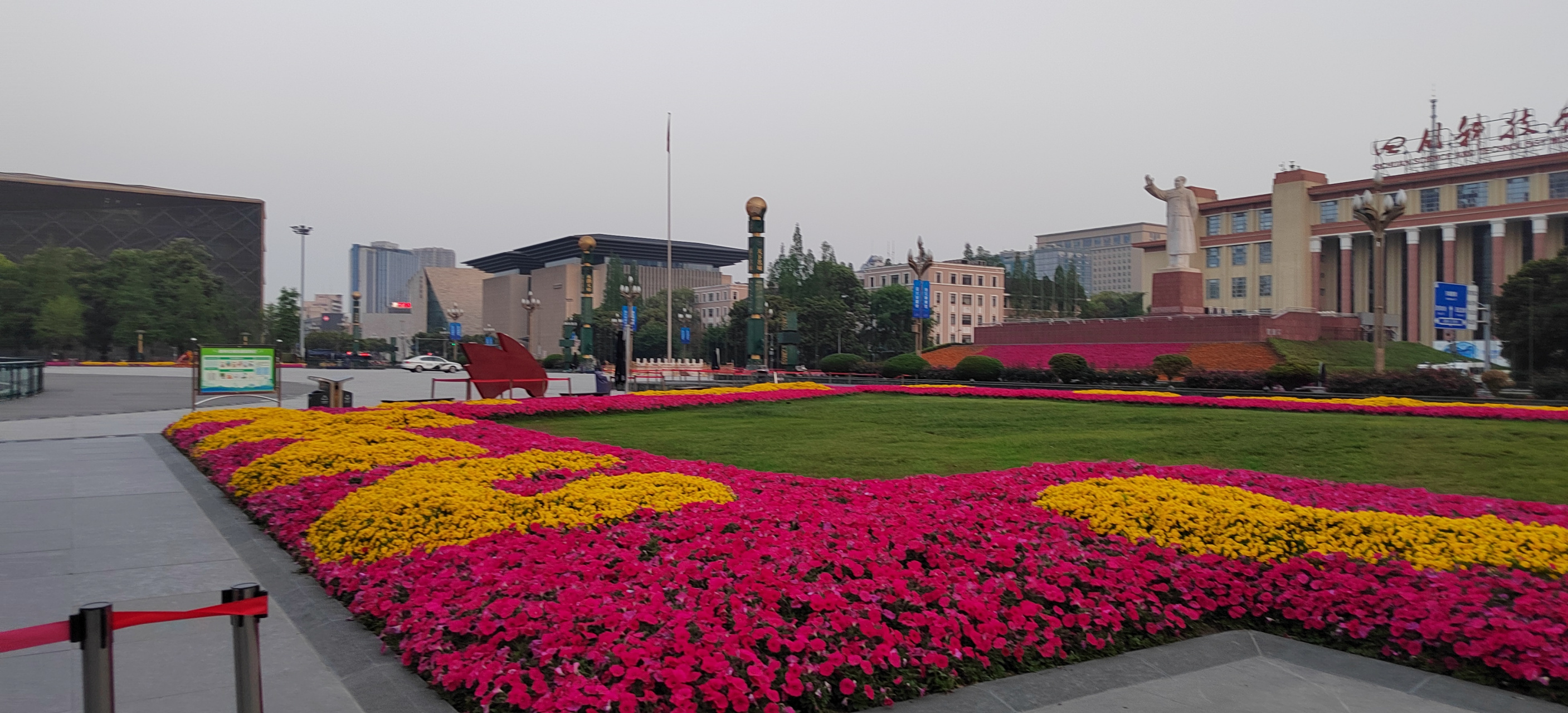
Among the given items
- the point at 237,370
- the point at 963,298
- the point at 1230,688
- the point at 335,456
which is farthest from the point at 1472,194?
the point at 335,456

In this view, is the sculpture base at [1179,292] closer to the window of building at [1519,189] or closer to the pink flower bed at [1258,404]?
the pink flower bed at [1258,404]

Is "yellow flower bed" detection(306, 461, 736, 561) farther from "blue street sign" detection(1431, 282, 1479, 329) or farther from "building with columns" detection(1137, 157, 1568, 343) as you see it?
"building with columns" detection(1137, 157, 1568, 343)

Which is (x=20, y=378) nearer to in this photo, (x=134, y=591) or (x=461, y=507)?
(x=134, y=591)

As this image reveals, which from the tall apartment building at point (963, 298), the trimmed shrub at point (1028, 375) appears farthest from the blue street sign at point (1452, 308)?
the tall apartment building at point (963, 298)

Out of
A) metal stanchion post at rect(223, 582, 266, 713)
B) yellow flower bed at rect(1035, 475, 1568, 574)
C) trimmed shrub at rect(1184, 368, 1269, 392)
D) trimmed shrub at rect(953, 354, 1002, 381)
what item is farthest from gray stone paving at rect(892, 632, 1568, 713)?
trimmed shrub at rect(953, 354, 1002, 381)

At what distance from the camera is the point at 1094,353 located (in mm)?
36469

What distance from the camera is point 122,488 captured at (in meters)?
7.48

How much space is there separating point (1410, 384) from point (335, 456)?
1834 cm

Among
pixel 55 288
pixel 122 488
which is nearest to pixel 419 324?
pixel 55 288

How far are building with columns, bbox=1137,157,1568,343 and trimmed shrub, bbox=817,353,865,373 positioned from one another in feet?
84.8

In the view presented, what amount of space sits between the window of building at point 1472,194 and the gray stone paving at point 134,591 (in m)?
55.4

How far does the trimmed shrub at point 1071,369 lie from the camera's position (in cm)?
2392

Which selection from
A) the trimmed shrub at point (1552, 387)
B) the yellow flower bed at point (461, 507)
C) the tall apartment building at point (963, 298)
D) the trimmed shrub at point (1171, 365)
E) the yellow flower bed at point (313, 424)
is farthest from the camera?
the tall apartment building at point (963, 298)

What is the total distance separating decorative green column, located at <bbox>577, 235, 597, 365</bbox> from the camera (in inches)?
1943
